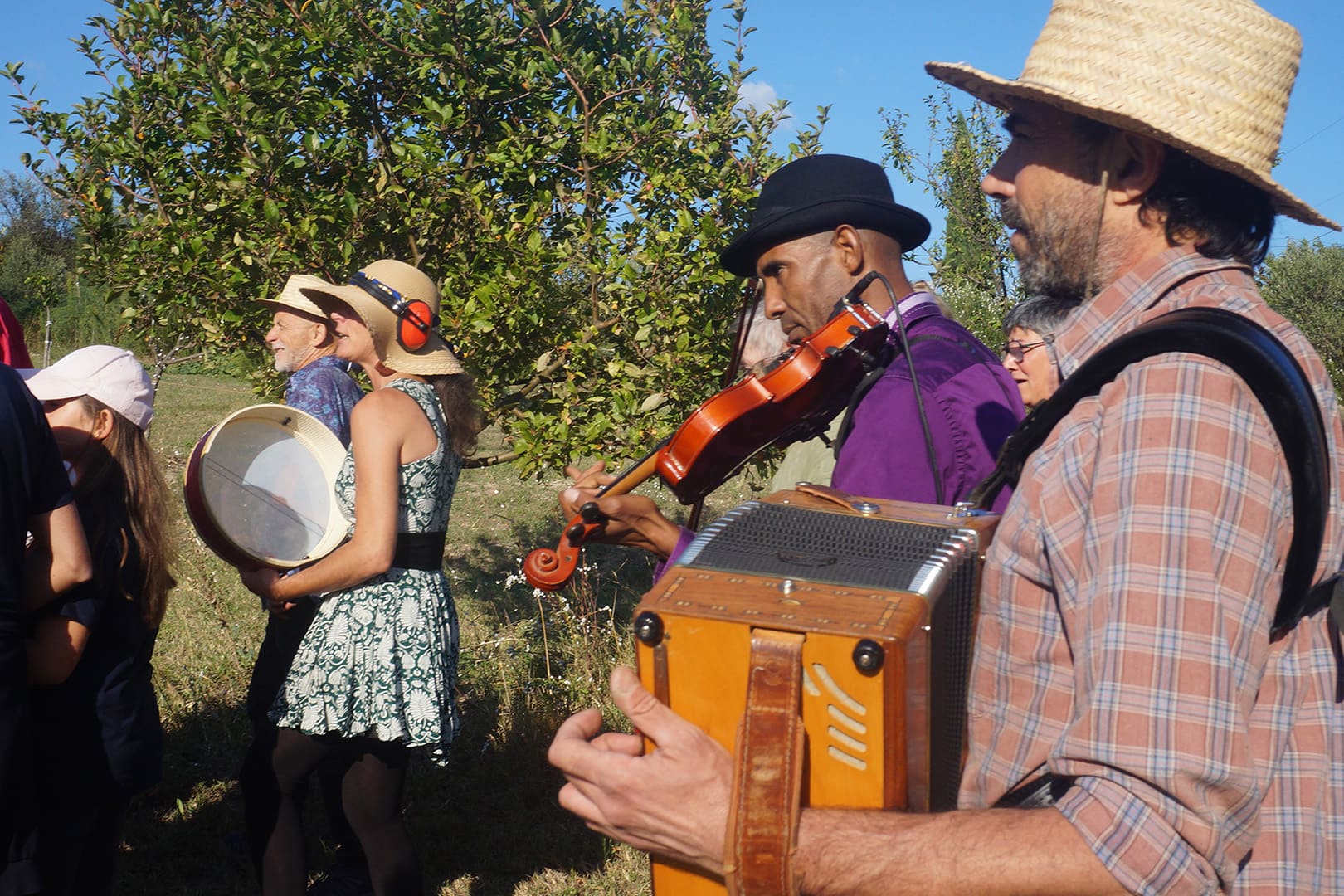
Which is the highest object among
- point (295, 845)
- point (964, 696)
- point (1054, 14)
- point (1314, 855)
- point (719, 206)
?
point (719, 206)

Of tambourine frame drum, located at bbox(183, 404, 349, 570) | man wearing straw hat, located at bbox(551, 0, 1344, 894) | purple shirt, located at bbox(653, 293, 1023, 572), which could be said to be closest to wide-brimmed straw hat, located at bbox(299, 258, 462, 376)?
tambourine frame drum, located at bbox(183, 404, 349, 570)

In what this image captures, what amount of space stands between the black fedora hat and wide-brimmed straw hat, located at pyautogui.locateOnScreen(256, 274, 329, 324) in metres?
2.59

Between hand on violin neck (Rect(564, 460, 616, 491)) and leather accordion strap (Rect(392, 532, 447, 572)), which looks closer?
hand on violin neck (Rect(564, 460, 616, 491))

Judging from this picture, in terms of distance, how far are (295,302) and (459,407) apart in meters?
1.64

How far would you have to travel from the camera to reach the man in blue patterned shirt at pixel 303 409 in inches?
156

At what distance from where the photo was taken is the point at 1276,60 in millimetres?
1366

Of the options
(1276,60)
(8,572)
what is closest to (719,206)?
(8,572)

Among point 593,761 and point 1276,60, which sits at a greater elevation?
point 1276,60

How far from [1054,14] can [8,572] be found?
2315 millimetres

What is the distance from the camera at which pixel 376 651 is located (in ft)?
11.0

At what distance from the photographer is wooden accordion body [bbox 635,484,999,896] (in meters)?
1.09

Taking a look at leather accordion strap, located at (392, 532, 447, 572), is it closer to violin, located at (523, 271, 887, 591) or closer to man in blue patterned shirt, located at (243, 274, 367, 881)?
man in blue patterned shirt, located at (243, 274, 367, 881)

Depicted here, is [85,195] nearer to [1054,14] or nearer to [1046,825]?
[1054,14]

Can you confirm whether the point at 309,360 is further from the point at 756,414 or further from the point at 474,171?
the point at 756,414
